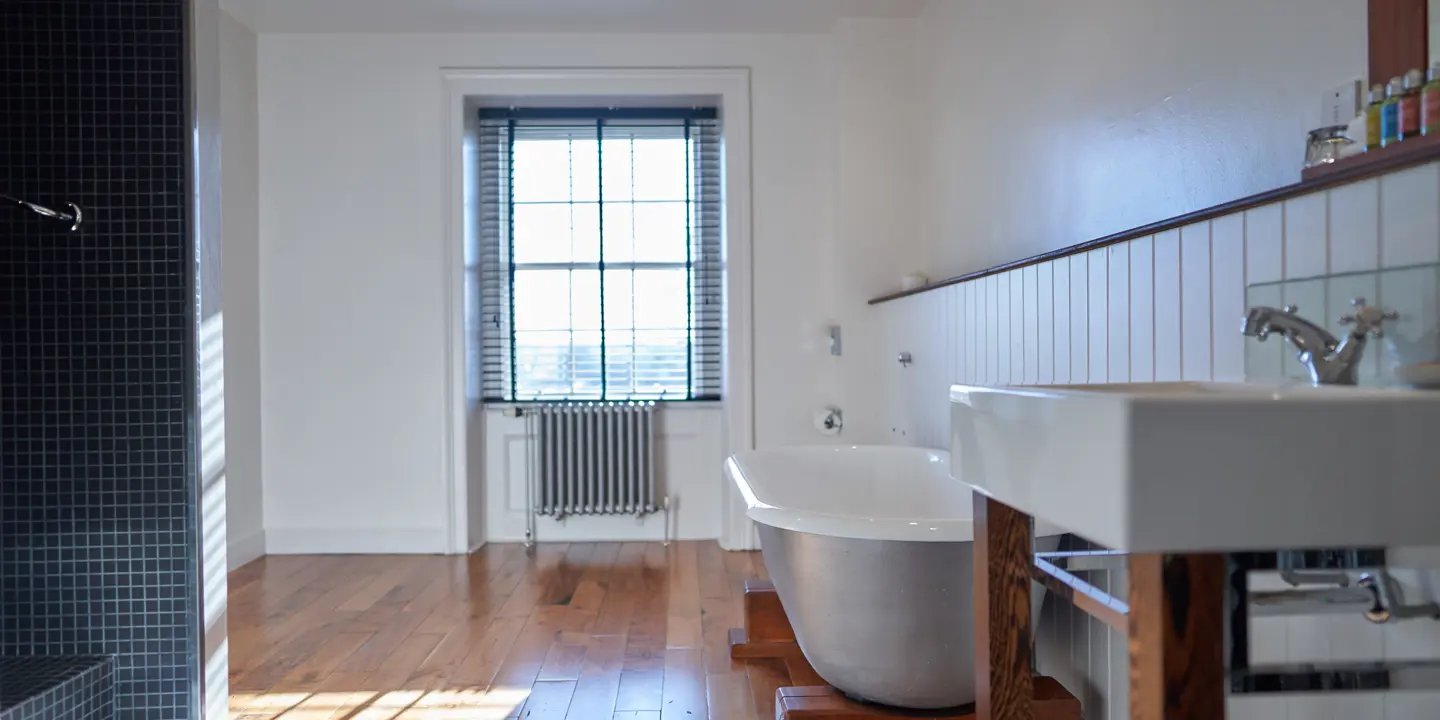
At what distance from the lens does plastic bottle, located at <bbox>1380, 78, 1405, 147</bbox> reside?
1095mm

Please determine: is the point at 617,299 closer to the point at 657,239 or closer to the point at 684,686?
the point at 657,239

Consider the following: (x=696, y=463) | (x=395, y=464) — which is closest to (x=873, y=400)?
(x=696, y=463)

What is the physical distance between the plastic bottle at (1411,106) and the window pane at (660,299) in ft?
11.2

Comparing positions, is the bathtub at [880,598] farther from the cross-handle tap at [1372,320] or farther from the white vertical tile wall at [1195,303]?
the cross-handle tap at [1372,320]

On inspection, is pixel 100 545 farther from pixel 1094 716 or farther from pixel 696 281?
pixel 696 281

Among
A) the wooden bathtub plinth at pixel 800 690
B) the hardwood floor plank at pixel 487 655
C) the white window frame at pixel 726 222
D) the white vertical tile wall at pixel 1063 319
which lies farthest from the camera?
the white window frame at pixel 726 222

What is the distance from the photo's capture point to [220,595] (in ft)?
6.95

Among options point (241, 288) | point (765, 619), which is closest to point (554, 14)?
point (241, 288)

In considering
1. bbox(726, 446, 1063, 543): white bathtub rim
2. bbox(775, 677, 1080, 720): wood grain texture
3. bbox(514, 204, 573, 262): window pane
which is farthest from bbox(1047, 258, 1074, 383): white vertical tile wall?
bbox(514, 204, 573, 262): window pane

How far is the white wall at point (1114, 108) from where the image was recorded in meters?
1.53

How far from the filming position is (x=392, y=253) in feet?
A: 13.3

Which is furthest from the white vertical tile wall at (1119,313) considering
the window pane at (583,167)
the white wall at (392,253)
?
the window pane at (583,167)

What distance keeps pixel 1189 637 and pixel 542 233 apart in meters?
3.93

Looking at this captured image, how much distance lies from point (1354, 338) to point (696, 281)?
11.3 feet
